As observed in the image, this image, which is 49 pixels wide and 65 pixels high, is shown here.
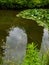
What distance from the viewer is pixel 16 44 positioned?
12227 mm

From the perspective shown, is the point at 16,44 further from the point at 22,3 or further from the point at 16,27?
the point at 22,3

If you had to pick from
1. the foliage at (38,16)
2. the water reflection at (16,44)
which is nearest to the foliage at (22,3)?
the foliage at (38,16)

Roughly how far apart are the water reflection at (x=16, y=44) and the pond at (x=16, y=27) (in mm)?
144

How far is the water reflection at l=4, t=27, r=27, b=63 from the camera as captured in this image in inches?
397

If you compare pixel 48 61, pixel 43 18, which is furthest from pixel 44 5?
pixel 48 61

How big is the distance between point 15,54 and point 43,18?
8213mm

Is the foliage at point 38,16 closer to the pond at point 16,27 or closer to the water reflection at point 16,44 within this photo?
the pond at point 16,27

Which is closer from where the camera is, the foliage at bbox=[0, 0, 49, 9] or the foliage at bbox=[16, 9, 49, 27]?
the foliage at bbox=[16, 9, 49, 27]

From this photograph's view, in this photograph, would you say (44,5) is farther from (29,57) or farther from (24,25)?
(29,57)

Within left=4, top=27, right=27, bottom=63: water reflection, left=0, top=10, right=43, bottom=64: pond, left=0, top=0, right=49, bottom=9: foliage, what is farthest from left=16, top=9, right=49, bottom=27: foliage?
left=4, top=27, right=27, bottom=63: water reflection

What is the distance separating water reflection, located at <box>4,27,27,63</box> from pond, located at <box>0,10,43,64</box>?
0.14m

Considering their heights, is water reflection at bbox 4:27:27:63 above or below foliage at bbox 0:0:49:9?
below

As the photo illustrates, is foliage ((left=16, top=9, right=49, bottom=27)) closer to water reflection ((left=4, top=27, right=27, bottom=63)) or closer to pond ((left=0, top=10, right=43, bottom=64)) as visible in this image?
pond ((left=0, top=10, right=43, bottom=64))

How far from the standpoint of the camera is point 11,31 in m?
14.8
